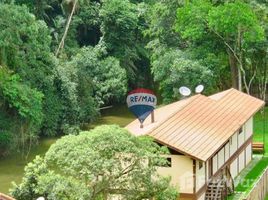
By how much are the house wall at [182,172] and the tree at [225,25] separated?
14535 mm

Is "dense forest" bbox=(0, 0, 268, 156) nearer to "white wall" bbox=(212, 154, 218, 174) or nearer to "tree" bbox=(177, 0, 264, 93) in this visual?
"tree" bbox=(177, 0, 264, 93)

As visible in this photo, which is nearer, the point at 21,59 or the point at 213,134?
the point at 213,134

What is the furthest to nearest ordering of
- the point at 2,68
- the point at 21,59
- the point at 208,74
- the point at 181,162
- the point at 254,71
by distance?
the point at 254,71
the point at 208,74
the point at 21,59
the point at 2,68
the point at 181,162

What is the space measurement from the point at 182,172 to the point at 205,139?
180cm

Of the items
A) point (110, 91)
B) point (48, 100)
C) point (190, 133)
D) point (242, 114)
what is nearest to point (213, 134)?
point (190, 133)

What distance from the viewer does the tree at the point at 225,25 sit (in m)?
37.3

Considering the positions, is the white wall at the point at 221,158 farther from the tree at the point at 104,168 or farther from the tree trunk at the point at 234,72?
the tree trunk at the point at 234,72

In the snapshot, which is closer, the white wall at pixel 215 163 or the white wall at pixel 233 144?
the white wall at pixel 215 163

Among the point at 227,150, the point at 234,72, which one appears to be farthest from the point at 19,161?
the point at 234,72

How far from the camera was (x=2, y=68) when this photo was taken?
34281mm

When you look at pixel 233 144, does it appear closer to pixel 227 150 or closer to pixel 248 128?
pixel 227 150

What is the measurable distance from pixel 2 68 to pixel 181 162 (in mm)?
12997

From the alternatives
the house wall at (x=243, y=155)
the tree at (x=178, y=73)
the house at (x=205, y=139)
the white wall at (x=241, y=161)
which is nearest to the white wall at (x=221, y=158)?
the house at (x=205, y=139)

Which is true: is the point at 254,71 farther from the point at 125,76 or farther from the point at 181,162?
the point at 181,162
